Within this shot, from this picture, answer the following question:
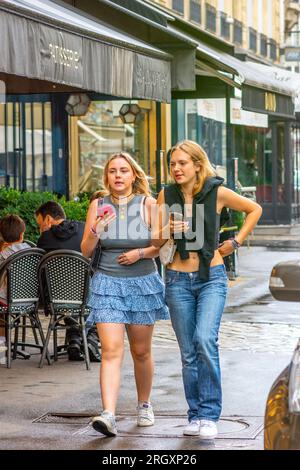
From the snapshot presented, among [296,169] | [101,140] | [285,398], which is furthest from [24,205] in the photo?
[296,169]

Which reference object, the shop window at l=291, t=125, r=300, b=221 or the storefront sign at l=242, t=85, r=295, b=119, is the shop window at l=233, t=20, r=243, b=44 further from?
the storefront sign at l=242, t=85, r=295, b=119

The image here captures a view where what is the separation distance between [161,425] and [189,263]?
3.78ft

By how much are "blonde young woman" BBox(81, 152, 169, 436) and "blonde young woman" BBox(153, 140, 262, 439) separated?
17cm

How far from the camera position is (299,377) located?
5.41 metres

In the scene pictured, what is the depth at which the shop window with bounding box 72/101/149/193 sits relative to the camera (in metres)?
24.2

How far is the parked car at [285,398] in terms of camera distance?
5.23m

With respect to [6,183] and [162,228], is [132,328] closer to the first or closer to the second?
[162,228]

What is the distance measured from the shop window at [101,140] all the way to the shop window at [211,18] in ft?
32.4

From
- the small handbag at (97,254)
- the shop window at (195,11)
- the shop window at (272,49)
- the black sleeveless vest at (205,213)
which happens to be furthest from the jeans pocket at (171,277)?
the shop window at (272,49)

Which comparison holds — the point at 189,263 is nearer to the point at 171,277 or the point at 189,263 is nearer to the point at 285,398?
the point at 171,277

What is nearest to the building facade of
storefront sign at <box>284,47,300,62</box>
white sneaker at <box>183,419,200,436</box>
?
storefront sign at <box>284,47,300,62</box>

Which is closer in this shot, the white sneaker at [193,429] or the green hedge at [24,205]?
the white sneaker at [193,429]

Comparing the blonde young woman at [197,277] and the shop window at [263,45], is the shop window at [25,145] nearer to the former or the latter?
the blonde young woman at [197,277]

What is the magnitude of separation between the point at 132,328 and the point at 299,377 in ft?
9.86
